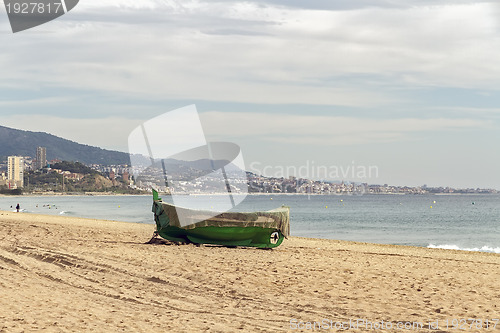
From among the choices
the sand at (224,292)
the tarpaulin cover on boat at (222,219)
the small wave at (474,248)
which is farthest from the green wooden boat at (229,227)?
the small wave at (474,248)

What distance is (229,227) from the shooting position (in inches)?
696

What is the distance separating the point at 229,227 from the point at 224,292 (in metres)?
7.21

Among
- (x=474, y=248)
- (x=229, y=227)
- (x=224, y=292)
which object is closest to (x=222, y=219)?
(x=229, y=227)

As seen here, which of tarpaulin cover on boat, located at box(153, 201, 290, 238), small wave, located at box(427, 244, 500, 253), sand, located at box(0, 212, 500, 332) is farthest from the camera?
small wave, located at box(427, 244, 500, 253)

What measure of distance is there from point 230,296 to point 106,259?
188 inches

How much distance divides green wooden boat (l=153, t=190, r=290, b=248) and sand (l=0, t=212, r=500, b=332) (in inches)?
63.9

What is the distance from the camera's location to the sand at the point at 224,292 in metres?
8.01

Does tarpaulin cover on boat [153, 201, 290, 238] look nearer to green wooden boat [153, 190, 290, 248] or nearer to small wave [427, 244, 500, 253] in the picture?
green wooden boat [153, 190, 290, 248]

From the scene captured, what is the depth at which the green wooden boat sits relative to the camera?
17.7 metres

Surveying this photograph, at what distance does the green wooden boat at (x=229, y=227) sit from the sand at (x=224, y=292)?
5.32 feet

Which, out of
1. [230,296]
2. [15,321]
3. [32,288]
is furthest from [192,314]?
[32,288]

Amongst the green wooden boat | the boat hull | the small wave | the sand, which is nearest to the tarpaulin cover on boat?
the green wooden boat

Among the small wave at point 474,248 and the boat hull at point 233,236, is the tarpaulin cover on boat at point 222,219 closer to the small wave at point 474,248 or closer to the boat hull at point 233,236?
the boat hull at point 233,236

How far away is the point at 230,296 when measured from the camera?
1013 centimetres
